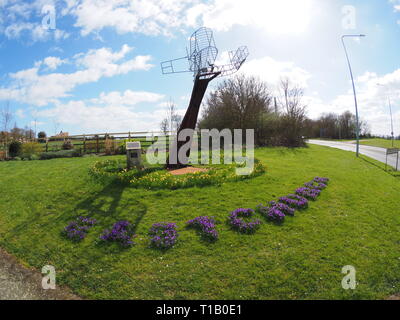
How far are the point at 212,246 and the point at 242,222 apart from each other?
3.95 feet

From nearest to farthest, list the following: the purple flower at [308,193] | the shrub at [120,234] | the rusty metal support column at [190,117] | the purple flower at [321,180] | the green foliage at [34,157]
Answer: the shrub at [120,234] → the purple flower at [308,193] → the purple flower at [321,180] → the rusty metal support column at [190,117] → the green foliage at [34,157]

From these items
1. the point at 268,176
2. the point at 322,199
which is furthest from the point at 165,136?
the point at 322,199

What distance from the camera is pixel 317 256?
199 inches

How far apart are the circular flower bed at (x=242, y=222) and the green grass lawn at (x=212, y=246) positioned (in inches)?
7.2

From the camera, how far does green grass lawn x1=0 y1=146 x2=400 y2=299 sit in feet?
14.1

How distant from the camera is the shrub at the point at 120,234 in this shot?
5503mm

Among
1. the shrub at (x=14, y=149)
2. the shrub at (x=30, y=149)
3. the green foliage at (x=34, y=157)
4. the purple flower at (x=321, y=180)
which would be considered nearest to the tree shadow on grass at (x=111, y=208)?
Result: the purple flower at (x=321, y=180)

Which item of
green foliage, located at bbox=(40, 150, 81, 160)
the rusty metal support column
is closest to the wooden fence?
green foliage, located at bbox=(40, 150, 81, 160)

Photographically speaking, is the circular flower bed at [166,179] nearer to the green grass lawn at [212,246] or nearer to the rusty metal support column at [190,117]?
the green grass lawn at [212,246]

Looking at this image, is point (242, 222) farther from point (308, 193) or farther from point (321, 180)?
point (321, 180)

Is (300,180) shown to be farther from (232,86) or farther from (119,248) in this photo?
(232,86)

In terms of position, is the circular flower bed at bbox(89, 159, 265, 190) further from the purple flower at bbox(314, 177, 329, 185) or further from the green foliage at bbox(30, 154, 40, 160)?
the green foliage at bbox(30, 154, 40, 160)

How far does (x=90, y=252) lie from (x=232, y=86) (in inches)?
1153

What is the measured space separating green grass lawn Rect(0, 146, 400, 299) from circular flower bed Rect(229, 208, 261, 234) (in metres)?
0.18
